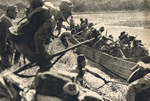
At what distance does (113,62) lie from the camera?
650 cm

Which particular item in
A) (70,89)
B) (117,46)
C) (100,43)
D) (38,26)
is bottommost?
(100,43)

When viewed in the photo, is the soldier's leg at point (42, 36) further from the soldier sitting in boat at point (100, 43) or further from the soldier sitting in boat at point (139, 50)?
the soldier sitting in boat at point (100, 43)

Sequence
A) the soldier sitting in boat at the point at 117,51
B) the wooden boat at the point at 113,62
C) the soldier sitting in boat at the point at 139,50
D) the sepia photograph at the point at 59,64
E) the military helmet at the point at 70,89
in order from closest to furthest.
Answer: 1. the military helmet at the point at 70,89
2. the sepia photograph at the point at 59,64
3. the wooden boat at the point at 113,62
4. the soldier sitting in boat at the point at 139,50
5. the soldier sitting in boat at the point at 117,51

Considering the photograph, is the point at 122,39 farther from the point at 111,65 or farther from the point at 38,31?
the point at 38,31

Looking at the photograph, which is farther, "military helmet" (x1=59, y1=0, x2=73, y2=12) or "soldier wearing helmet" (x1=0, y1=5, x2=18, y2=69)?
"military helmet" (x1=59, y1=0, x2=73, y2=12)

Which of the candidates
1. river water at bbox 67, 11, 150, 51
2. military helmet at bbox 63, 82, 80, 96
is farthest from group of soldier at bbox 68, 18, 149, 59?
military helmet at bbox 63, 82, 80, 96

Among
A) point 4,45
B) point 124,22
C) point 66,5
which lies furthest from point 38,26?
point 124,22

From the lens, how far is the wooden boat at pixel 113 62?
19.3 feet

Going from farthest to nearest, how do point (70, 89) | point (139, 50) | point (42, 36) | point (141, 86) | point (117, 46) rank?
point (117, 46) < point (139, 50) < point (42, 36) < point (141, 86) < point (70, 89)

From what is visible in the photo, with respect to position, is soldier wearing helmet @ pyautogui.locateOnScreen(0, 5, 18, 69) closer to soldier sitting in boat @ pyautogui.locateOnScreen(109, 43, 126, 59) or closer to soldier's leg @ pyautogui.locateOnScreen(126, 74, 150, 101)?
soldier sitting in boat @ pyautogui.locateOnScreen(109, 43, 126, 59)

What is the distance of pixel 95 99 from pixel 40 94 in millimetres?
694

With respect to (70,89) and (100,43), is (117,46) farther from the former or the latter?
(70,89)

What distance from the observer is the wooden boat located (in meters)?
5.88

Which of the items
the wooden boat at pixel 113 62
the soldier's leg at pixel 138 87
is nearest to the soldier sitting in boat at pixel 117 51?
the wooden boat at pixel 113 62
